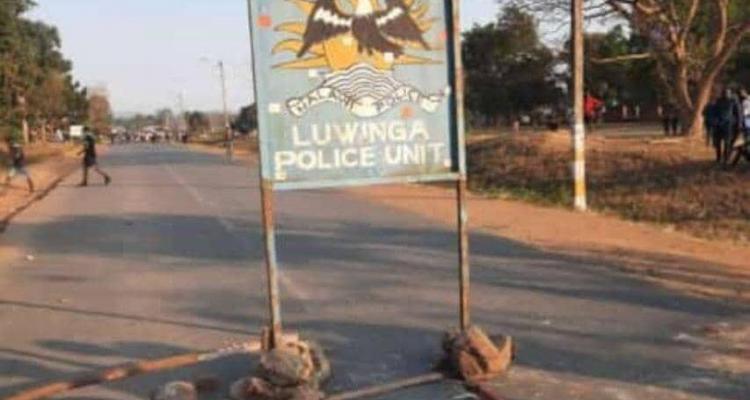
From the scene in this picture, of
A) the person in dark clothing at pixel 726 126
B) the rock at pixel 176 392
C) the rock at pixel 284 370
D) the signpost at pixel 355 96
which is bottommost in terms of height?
the rock at pixel 176 392

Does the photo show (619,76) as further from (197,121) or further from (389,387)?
(197,121)

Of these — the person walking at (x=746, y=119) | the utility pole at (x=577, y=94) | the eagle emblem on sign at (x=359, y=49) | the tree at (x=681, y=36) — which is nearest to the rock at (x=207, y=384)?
the eagle emblem on sign at (x=359, y=49)

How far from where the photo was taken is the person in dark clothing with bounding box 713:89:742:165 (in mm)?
22375

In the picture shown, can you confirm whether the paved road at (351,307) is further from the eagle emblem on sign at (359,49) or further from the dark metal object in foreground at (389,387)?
the eagle emblem on sign at (359,49)

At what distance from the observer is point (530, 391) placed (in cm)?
671

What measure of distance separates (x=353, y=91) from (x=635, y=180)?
59.3ft

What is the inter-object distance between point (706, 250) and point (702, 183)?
7633mm

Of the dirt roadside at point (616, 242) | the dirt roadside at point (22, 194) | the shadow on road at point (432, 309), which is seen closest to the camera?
the shadow on road at point (432, 309)

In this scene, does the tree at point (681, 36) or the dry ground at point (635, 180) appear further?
the tree at point (681, 36)

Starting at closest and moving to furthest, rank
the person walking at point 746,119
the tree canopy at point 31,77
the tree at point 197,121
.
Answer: the person walking at point 746,119 < the tree canopy at point 31,77 < the tree at point 197,121

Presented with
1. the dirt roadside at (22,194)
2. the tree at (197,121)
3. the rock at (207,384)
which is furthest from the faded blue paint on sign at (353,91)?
the tree at (197,121)

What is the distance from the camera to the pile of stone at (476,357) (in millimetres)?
6973

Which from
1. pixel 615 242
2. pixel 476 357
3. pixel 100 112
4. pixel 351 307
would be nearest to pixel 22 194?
pixel 615 242

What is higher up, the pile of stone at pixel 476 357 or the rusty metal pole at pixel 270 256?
the rusty metal pole at pixel 270 256
